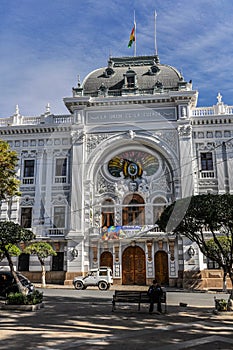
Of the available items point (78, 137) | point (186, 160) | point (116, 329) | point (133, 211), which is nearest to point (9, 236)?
point (116, 329)

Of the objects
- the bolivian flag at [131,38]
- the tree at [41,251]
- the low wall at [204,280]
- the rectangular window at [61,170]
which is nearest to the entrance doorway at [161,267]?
the low wall at [204,280]

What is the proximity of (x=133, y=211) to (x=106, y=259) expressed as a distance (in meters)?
4.90

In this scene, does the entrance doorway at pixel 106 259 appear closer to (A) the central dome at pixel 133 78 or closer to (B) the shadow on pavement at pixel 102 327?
(A) the central dome at pixel 133 78

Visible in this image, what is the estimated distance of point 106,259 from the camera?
32.5 meters

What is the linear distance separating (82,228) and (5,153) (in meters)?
13.9

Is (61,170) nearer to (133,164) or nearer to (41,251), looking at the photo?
(133,164)

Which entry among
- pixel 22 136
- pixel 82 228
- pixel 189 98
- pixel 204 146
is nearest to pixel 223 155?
pixel 204 146

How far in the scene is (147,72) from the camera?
123 ft

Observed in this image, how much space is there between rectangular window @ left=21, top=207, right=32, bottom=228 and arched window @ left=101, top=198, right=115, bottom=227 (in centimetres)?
670

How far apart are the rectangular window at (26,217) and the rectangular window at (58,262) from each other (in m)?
3.88

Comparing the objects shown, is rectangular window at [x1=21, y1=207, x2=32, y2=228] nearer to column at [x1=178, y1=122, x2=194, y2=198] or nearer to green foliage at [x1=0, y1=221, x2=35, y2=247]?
column at [x1=178, y1=122, x2=194, y2=198]

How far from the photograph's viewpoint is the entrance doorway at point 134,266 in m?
31.6

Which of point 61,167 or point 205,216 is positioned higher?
point 61,167

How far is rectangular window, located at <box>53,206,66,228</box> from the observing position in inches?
1308
